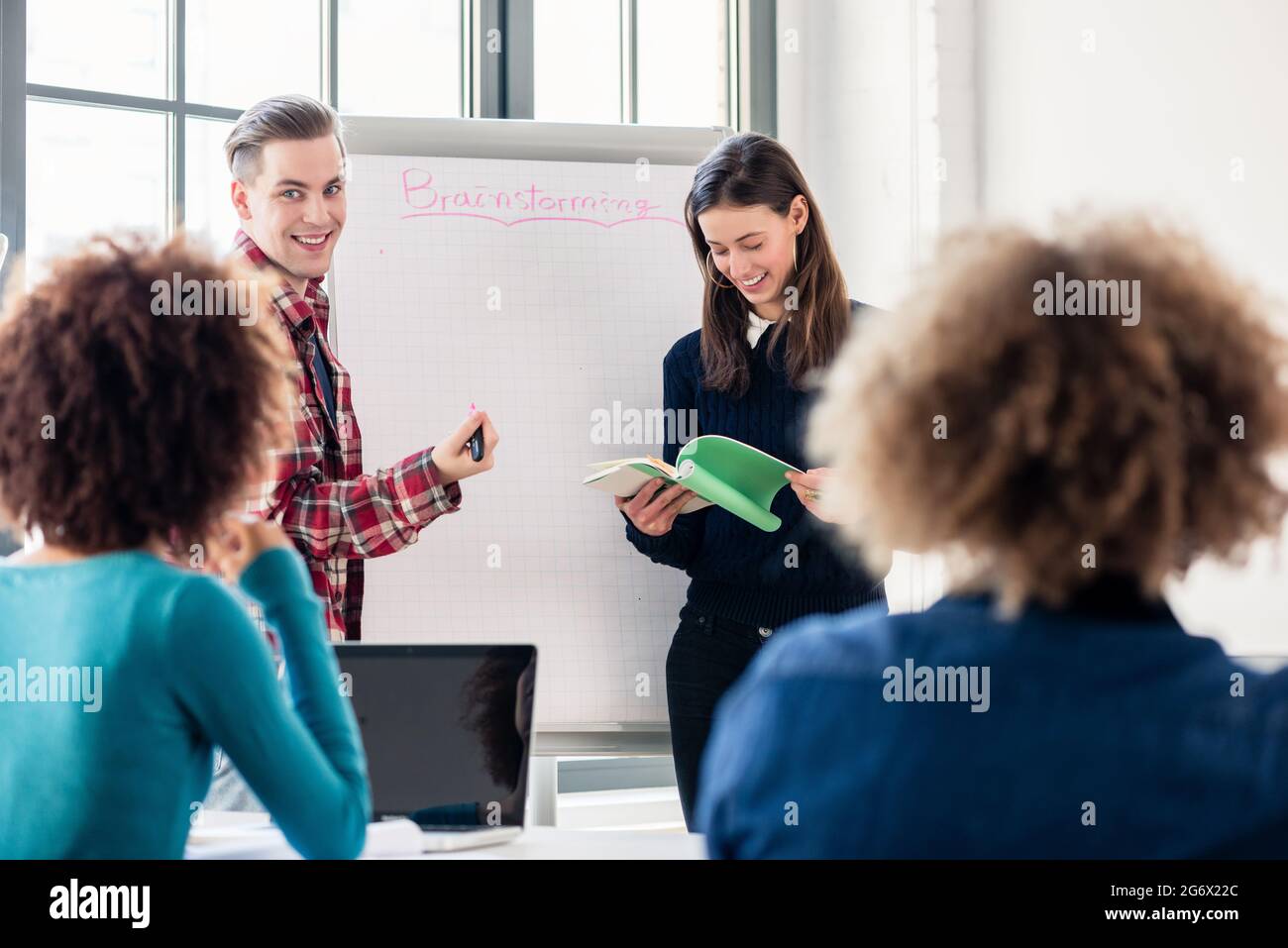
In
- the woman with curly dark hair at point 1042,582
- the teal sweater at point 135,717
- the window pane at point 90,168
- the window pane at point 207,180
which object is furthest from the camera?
the window pane at point 207,180

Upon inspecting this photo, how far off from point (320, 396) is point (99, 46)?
4.28ft

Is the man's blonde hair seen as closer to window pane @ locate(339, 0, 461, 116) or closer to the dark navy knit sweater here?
the dark navy knit sweater

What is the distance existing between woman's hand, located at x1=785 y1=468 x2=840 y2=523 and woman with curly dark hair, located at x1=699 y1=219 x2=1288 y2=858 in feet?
3.09

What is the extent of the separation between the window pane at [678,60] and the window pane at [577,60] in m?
0.07

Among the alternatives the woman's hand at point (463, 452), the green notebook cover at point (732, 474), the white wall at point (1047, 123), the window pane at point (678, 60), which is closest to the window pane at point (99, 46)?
the window pane at point (678, 60)

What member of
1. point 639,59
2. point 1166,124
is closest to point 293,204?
point 639,59

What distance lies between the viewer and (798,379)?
1.94m

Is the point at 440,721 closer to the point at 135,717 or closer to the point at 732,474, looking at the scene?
the point at 135,717

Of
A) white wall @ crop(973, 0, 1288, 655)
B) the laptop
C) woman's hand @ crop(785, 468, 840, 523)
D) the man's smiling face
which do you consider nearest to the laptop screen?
the laptop

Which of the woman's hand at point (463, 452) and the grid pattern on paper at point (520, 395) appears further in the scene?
the grid pattern on paper at point (520, 395)

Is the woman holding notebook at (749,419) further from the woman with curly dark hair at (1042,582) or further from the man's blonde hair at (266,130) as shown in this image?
the woman with curly dark hair at (1042,582)

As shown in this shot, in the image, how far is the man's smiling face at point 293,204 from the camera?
184 centimetres
